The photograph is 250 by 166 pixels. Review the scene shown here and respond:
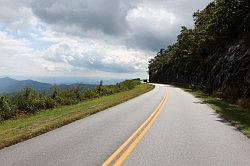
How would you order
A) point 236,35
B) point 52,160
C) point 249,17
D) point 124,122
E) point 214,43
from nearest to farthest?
1. point 52,160
2. point 124,122
3. point 249,17
4. point 236,35
5. point 214,43

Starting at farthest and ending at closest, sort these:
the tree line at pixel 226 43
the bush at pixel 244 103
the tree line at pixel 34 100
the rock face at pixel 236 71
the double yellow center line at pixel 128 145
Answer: the tree line at pixel 226 43
the rock face at pixel 236 71
the bush at pixel 244 103
the tree line at pixel 34 100
the double yellow center line at pixel 128 145

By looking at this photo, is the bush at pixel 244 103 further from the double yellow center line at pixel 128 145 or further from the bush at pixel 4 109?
the bush at pixel 4 109

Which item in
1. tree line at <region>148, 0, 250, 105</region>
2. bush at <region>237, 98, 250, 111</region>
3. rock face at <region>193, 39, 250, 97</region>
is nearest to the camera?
bush at <region>237, 98, 250, 111</region>

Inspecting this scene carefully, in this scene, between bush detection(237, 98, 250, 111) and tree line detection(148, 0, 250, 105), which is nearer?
bush detection(237, 98, 250, 111)

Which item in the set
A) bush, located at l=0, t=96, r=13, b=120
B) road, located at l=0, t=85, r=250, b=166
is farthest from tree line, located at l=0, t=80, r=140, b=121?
road, located at l=0, t=85, r=250, b=166

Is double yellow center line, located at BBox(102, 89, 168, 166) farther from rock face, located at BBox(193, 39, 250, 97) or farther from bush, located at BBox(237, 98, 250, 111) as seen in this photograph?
rock face, located at BBox(193, 39, 250, 97)

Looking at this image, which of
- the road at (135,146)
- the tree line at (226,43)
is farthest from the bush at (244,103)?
the road at (135,146)

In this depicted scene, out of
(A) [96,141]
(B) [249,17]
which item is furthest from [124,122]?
(B) [249,17]

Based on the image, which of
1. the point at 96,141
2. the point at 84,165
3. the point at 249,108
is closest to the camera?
the point at 84,165

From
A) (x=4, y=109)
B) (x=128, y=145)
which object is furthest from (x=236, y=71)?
(x=128, y=145)

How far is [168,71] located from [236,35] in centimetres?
6766

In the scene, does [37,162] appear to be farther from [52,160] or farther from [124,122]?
[124,122]

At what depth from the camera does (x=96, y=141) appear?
33.6ft

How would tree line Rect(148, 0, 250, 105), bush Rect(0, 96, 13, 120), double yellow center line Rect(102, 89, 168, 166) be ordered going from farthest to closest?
tree line Rect(148, 0, 250, 105), bush Rect(0, 96, 13, 120), double yellow center line Rect(102, 89, 168, 166)
